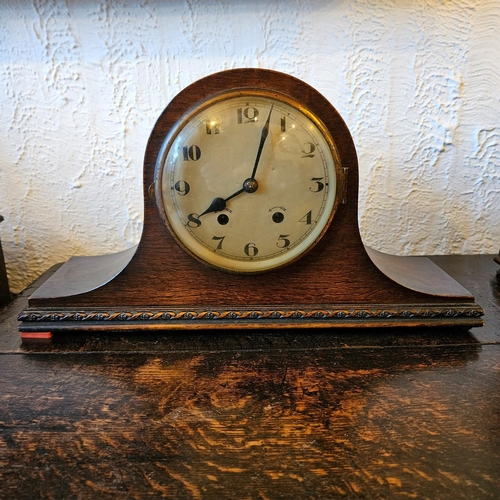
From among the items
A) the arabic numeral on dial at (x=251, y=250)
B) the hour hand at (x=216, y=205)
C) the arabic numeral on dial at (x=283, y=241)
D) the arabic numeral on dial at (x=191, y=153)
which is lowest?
the arabic numeral on dial at (x=251, y=250)

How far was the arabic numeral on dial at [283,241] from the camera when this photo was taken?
0.74 metres

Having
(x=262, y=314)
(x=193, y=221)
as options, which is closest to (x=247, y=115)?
(x=193, y=221)

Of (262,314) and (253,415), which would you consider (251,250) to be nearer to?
(262,314)

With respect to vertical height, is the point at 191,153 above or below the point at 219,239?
above

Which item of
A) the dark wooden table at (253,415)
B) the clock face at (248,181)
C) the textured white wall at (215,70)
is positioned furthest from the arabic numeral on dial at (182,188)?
the textured white wall at (215,70)

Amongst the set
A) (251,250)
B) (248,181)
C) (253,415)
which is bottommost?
(253,415)

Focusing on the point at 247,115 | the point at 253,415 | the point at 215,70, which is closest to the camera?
the point at 253,415

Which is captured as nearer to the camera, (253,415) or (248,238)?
(253,415)

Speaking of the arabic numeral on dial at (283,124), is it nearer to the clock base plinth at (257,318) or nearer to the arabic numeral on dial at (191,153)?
the arabic numeral on dial at (191,153)

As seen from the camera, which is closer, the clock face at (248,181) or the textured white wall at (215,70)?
the clock face at (248,181)

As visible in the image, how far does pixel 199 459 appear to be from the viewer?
51 cm

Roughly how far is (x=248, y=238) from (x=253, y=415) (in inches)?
10.3

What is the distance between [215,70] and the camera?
1.00 metres

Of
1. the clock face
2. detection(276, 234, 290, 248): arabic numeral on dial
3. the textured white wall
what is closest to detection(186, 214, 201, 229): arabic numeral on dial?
the clock face
